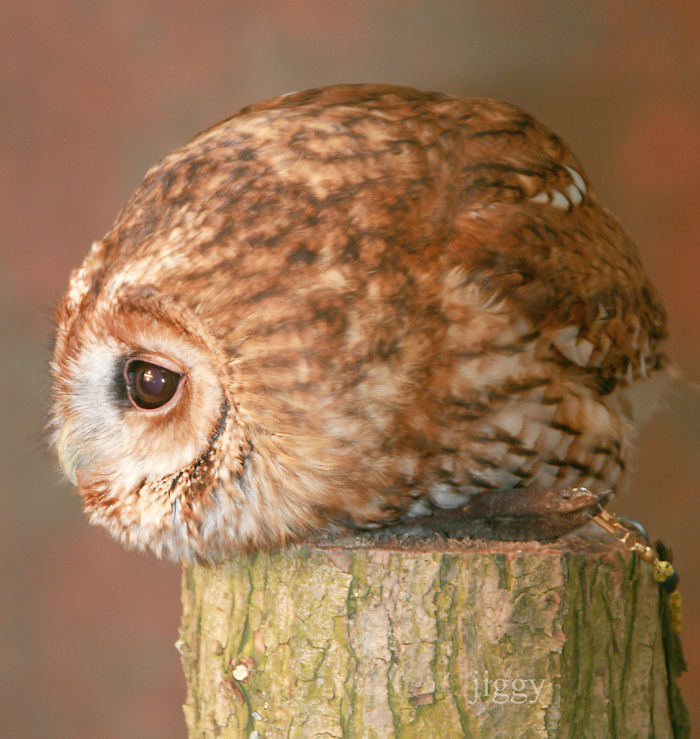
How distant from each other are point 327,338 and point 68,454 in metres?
0.44

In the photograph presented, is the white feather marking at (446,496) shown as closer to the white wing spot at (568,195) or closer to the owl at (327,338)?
the owl at (327,338)

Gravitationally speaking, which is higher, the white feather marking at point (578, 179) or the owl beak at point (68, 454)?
the white feather marking at point (578, 179)

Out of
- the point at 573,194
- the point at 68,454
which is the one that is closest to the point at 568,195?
A: the point at 573,194

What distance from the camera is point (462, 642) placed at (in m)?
0.95

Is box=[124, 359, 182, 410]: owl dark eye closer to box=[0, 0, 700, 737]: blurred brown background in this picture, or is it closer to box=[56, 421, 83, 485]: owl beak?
box=[56, 421, 83, 485]: owl beak

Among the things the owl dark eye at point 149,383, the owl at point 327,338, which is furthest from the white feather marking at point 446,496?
the owl dark eye at point 149,383

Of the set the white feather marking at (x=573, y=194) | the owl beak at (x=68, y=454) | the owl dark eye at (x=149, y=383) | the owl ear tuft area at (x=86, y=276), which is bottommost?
the owl beak at (x=68, y=454)

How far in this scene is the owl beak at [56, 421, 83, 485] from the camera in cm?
121

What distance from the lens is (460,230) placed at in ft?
3.62

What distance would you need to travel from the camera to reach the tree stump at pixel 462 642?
0.95m

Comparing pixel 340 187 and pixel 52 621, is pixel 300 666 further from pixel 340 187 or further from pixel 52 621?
pixel 52 621

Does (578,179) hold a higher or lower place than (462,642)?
higher

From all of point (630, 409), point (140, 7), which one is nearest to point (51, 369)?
point (630, 409)

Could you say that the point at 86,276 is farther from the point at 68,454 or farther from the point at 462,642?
the point at 462,642
